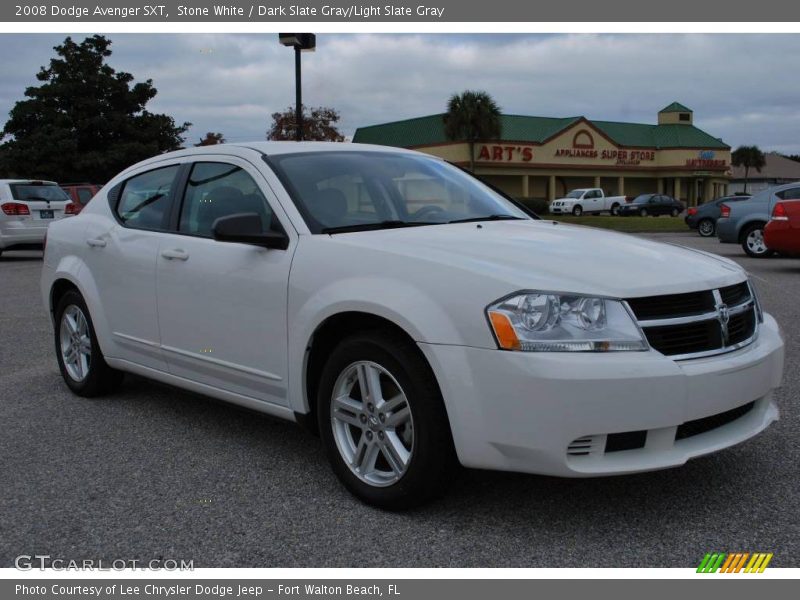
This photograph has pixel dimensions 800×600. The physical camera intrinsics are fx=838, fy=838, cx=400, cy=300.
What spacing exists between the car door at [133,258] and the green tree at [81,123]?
4110cm

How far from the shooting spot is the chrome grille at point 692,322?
324 cm

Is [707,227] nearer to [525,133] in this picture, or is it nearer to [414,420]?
[414,420]

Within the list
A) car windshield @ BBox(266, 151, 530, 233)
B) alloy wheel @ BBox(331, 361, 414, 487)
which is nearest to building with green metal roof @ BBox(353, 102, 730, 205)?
car windshield @ BBox(266, 151, 530, 233)

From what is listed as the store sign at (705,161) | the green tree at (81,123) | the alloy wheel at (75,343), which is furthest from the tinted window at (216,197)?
the store sign at (705,161)

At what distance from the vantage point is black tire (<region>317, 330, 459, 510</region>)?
3.36 m

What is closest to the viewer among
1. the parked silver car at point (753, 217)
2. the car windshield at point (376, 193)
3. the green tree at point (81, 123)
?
the car windshield at point (376, 193)

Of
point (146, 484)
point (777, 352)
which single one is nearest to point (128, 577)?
point (146, 484)

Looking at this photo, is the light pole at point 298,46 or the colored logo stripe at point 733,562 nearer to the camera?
the colored logo stripe at point 733,562

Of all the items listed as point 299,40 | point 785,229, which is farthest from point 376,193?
point 299,40

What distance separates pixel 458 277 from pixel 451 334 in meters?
0.23

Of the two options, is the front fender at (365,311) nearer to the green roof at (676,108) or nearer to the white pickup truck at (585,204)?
the white pickup truck at (585,204)

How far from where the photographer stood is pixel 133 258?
5023 mm

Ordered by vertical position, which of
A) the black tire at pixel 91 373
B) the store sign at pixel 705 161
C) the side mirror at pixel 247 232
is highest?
the store sign at pixel 705 161

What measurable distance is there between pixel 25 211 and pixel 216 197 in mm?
15132
